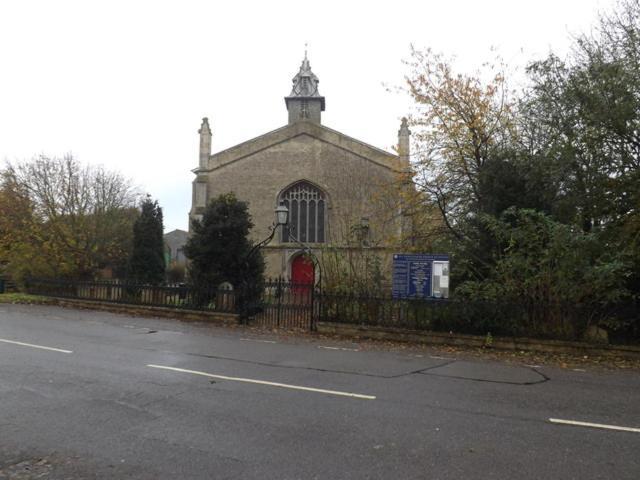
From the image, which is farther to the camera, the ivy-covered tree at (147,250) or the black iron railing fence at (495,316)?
the ivy-covered tree at (147,250)

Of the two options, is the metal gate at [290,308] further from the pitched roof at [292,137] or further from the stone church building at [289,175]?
the pitched roof at [292,137]

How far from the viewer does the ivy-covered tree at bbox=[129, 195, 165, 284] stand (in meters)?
26.9

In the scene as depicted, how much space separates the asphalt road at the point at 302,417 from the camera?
4.29 metres

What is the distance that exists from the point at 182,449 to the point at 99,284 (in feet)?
56.3

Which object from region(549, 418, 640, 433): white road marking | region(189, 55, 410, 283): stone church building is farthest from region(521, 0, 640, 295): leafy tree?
region(189, 55, 410, 283): stone church building

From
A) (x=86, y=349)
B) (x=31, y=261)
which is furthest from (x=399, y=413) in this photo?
(x=31, y=261)

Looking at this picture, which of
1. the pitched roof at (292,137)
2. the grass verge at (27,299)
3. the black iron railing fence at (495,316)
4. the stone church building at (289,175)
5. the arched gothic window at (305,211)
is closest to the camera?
the black iron railing fence at (495,316)

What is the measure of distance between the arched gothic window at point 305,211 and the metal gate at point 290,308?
1525 cm

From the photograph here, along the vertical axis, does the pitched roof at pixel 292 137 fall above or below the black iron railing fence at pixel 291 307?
above

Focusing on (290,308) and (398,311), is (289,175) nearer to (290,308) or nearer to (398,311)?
(290,308)

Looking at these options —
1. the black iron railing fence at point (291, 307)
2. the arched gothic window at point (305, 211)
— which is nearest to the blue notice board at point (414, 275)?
the black iron railing fence at point (291, 307)

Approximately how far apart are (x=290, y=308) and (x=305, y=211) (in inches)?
668

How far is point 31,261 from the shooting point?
2331 cm

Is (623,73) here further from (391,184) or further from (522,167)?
(391,184)
